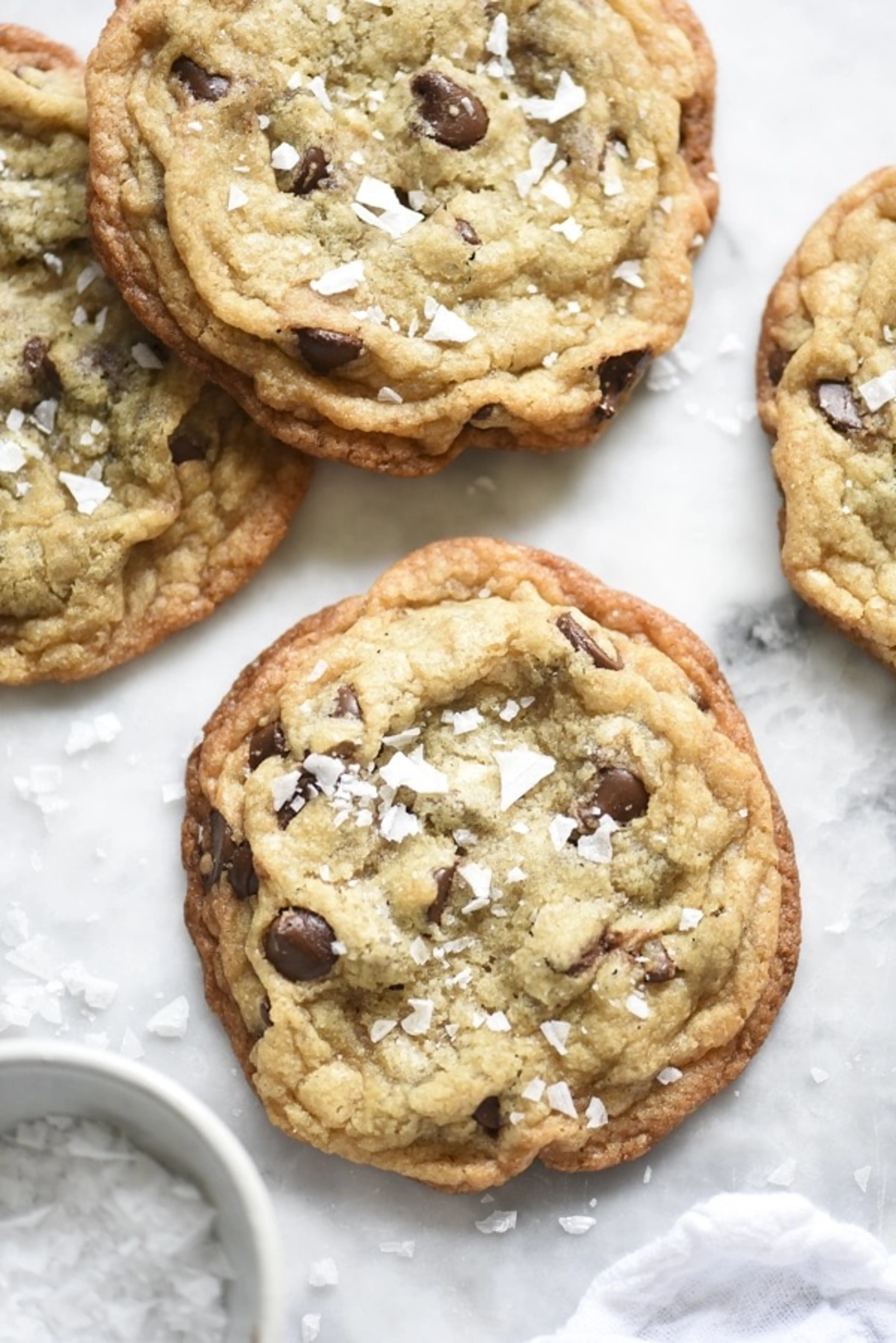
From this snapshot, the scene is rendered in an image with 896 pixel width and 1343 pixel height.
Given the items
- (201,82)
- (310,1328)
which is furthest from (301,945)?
(201,82)

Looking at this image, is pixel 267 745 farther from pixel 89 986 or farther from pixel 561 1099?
pixel 561 1099

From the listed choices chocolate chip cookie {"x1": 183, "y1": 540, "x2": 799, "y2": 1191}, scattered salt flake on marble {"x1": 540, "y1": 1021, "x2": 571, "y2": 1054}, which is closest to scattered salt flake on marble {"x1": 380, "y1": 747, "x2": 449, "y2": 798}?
chocolate chip cookie {"x1": 183, "y1": 540, "x2": 799, "y2": 1191}

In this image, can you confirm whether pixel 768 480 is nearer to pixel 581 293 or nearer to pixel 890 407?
pixel 890 407

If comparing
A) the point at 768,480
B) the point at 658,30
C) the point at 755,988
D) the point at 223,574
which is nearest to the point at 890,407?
the point at 768,480

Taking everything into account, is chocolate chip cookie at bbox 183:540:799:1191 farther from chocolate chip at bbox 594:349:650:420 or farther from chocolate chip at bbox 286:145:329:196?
chocolate chip at bbox 286:145:329:196

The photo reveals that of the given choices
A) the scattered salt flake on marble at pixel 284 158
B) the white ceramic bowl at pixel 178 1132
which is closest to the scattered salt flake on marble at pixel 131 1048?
the white ceramic bowl at pixel 178 1132

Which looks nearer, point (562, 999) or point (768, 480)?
point (562, 999)

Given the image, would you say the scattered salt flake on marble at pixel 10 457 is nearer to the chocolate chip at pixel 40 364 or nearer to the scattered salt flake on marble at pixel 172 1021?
the chocolate chip at pixel 40 364
